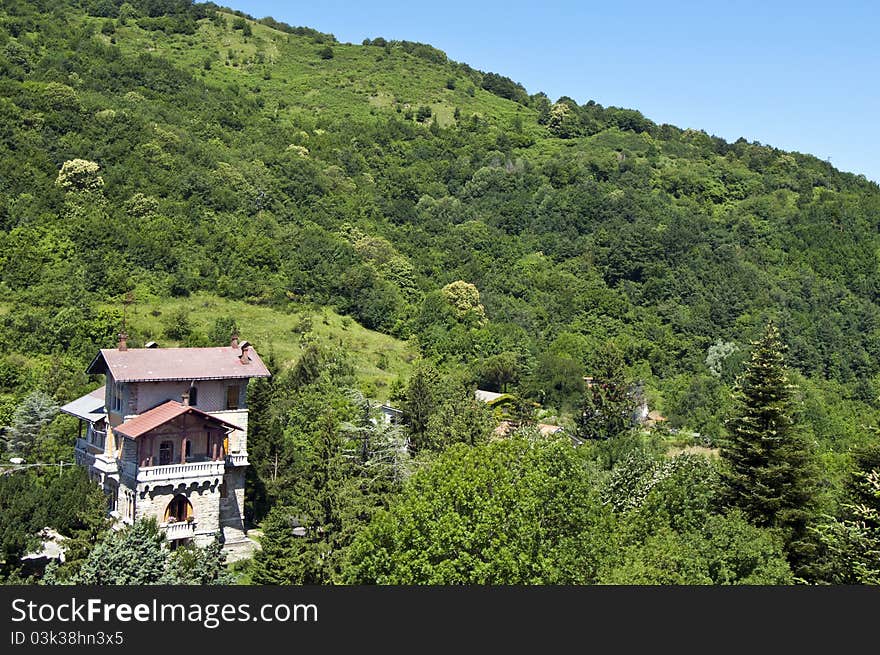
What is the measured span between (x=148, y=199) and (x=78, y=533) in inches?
2476

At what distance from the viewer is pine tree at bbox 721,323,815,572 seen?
3681 centimetres

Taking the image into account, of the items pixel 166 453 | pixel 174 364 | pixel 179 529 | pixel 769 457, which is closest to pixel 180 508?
pixel 179 529

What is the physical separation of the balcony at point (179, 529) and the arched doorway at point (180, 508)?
0.52 meters

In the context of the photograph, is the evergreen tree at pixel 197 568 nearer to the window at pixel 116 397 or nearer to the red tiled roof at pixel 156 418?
the red tiled roof at pixel 156 418

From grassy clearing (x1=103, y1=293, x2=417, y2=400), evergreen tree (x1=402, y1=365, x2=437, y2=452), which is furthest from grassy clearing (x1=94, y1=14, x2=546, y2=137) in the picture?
evergreen tree (x1=402, y1=365, x2=437, y2=452)

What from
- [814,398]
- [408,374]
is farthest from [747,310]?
[408,374]

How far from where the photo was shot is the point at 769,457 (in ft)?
124

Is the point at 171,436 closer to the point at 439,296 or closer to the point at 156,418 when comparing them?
the point at 156,418

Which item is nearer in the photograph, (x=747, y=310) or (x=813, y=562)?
(x=813, y=562)

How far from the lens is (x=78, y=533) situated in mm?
34375

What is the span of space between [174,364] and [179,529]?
7.05 metres

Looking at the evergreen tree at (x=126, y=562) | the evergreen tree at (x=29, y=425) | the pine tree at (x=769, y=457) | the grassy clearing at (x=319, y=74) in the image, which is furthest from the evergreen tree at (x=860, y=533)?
the grassy clearing at (x=319, y=74)

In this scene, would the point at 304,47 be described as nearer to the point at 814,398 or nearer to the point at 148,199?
the point at 148,199

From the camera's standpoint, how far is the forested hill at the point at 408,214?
85.6 m
